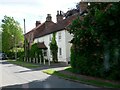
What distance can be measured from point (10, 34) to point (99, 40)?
73338 mm

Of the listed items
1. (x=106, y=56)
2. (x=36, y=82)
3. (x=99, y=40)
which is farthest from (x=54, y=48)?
(x=106, y=56)

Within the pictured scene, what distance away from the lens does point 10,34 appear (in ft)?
300

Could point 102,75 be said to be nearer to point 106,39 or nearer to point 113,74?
point 113,74

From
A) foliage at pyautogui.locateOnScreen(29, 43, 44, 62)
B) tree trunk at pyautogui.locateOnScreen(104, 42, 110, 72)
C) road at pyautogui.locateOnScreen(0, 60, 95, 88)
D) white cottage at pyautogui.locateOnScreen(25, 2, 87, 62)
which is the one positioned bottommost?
road at pyautogui.locateOnScreen(0, 60, 95, 88)

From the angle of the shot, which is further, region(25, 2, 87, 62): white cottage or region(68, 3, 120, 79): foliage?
region(25, 2, 87, 62): white cottage

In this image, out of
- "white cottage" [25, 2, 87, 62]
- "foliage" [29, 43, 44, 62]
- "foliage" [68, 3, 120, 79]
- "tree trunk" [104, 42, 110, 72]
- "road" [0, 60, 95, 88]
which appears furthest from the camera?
"foliage" [29, 43, 44, 62]

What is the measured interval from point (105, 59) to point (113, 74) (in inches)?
56.8

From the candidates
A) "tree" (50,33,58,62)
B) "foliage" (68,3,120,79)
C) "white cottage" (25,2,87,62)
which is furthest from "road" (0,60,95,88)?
"tree" (50,33,58,62)

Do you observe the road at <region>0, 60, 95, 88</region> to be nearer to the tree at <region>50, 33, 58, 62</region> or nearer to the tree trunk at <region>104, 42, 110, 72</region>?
the tree trunk at <region>104, 42, 110, 72</region>

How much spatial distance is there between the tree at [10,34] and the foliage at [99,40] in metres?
68.1

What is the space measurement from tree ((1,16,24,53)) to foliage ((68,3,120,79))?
6809cm

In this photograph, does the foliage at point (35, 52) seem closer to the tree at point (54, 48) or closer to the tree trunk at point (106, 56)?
the tree at point (54, 48)

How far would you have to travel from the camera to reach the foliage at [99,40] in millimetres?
18703

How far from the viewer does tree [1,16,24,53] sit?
91.4 m
